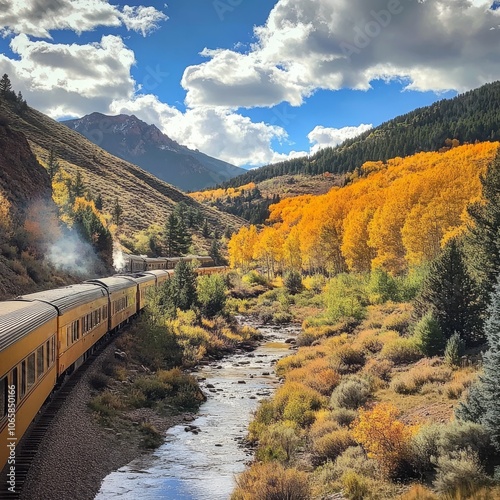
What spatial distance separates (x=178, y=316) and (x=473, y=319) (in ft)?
69.0

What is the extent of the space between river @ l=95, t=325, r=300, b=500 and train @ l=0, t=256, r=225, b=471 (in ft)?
9.99

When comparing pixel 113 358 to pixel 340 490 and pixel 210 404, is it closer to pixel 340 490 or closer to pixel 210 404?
pixel 210 404

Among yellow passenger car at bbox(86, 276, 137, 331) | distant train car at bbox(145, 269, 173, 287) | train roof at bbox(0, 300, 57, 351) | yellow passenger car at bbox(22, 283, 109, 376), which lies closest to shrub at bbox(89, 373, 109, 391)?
yellow passenger car at bbox(22, 283, 109, 376)

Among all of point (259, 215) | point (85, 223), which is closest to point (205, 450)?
point (85, 223)

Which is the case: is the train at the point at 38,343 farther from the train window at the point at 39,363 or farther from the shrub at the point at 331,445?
the shrub at the point at 331,445

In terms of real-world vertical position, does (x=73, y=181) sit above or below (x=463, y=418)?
above

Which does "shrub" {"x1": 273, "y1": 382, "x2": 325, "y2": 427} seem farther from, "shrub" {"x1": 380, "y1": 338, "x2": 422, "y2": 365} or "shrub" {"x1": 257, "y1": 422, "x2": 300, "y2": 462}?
"shrub" {"x1": 380, "y1": 338, "x2": 422, "y2": 365}

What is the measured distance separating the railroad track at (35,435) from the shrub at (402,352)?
46.1 ft

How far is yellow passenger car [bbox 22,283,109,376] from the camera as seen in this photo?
15055 mm

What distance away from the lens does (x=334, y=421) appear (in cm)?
1531

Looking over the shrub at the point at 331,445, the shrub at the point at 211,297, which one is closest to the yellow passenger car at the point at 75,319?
the shrub at the point at 331,445

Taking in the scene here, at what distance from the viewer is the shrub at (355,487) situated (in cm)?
1028

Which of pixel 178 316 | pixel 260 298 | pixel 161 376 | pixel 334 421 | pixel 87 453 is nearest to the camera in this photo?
pixel 87 453

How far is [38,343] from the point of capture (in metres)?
11.8
